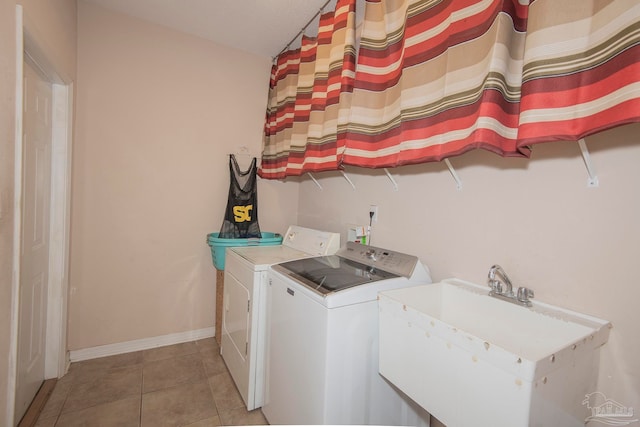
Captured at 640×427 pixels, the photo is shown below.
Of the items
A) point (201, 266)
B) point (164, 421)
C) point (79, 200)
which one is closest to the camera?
point (164, 421)

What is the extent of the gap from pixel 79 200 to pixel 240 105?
5.11ft

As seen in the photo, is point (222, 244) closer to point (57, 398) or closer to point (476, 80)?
point (57, 398)

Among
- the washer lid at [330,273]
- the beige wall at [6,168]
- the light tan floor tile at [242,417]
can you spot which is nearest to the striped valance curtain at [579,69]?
the washer lid at [330,273]

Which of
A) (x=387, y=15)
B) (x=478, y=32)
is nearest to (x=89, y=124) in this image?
(x=387, y=15)

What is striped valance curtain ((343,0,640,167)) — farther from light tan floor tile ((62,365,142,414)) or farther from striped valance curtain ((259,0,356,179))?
light tan floor tile ((62,365,142,414))

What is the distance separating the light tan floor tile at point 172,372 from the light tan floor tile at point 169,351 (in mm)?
57

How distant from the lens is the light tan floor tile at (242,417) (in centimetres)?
175

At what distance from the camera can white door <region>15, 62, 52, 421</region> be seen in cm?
159

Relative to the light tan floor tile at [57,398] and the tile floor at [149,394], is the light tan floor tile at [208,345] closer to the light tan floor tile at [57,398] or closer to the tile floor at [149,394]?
the tile floor at [149,394]

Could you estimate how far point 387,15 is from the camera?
61.4 inches

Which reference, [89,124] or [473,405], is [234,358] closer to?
[473,405]

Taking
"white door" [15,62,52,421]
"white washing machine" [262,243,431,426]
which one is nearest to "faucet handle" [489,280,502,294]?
"white washing machine" [262,243,431,426]

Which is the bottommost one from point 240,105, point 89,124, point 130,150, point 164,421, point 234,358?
point 164,421

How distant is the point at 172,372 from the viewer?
2.20m
